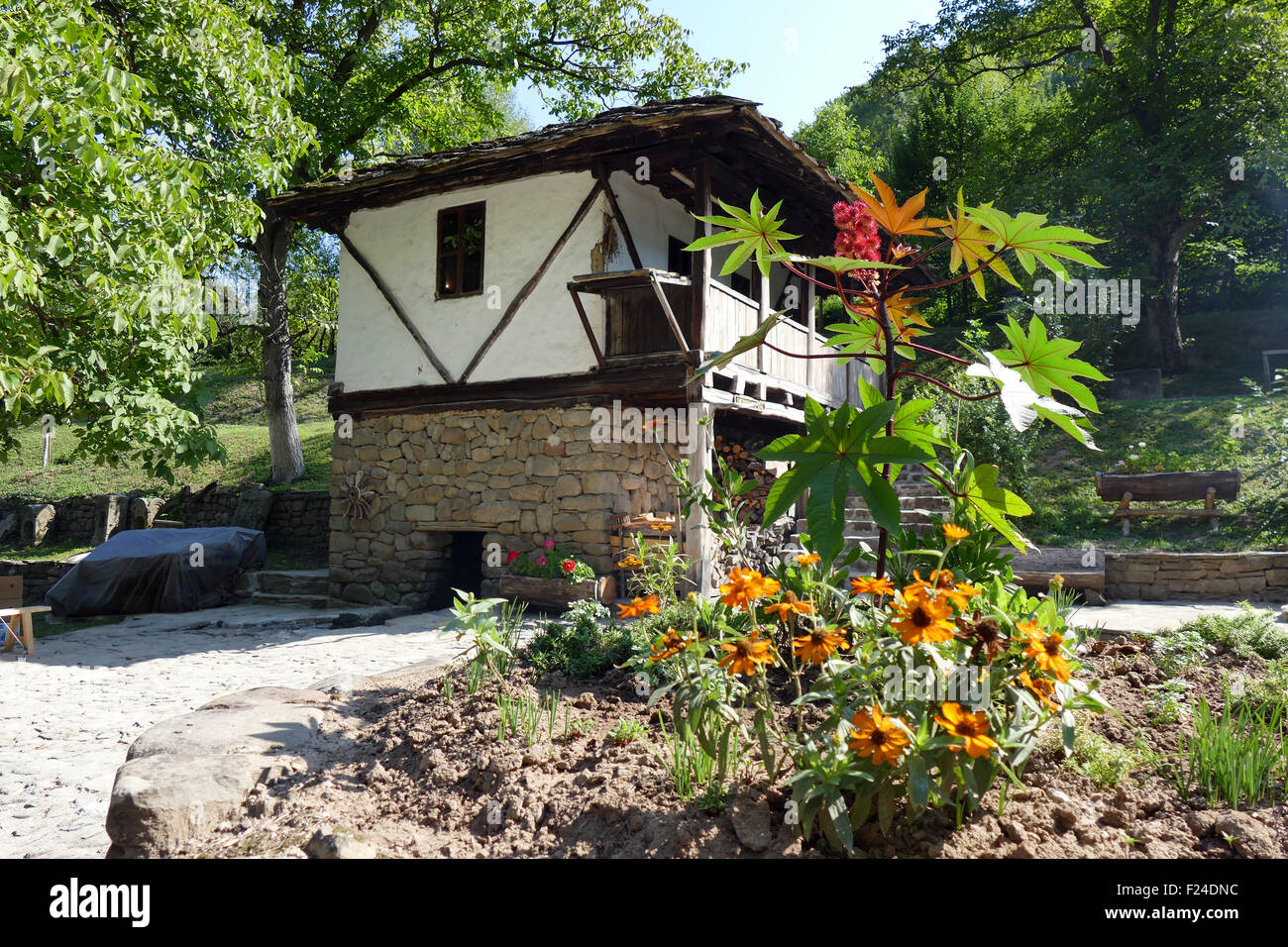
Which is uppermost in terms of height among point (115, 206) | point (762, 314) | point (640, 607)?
point (115, 206)

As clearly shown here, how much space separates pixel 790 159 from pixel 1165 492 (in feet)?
20.9

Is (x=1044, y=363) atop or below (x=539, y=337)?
below

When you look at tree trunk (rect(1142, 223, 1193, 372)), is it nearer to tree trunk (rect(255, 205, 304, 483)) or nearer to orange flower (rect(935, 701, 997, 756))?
tree trunk (rect(255, 205, 304, 483))

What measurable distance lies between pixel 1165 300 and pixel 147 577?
771 inches

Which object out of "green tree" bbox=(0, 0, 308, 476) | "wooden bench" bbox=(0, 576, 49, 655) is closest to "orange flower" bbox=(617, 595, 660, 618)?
"green tree" bbox=(0, 0, 308, 476)

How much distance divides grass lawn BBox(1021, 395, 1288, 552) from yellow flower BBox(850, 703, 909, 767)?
9052 millimetres

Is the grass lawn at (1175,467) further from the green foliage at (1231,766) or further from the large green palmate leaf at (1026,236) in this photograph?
the large green palmate leaf at (1026,236)

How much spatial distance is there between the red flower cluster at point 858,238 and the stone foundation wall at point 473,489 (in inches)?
206

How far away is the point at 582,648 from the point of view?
3.68 metres

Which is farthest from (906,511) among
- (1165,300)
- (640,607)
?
(1165,300)

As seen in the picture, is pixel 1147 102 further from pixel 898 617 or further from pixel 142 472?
pixel 142 472

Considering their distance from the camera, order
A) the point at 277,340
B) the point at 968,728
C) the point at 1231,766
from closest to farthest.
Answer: the point at 968,728, the point at 1231,766, the point at 277,340

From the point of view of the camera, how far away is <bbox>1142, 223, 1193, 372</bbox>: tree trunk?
16.4m
